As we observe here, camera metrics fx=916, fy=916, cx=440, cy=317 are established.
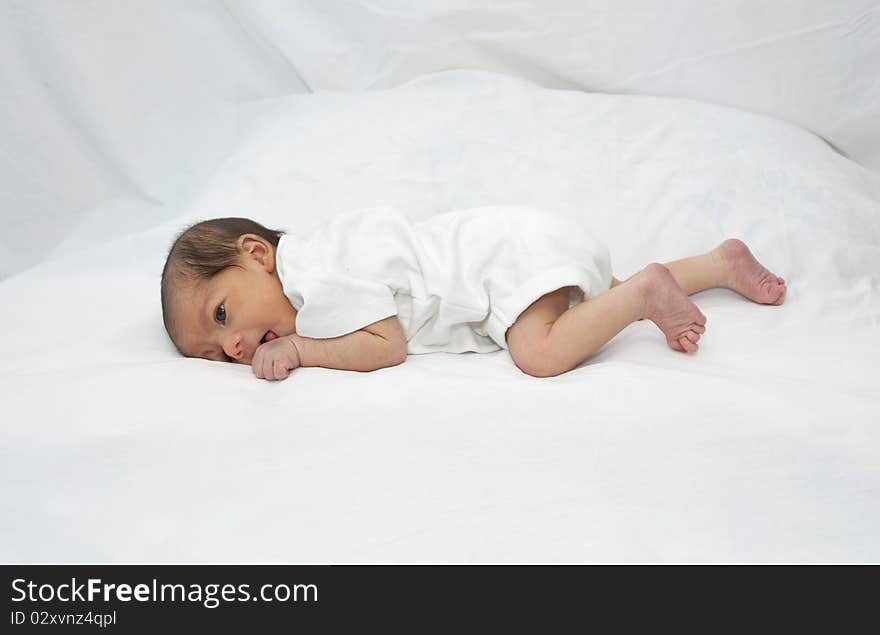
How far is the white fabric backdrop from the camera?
74.1 inches

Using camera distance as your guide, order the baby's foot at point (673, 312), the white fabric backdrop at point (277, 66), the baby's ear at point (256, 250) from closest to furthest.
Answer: the baby's foot at point (673, 312) < the baby's ear at point (256, 250) < the white fabric backdrop at point (277, 66)

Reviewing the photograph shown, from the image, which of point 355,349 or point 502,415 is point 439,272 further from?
point 502,415

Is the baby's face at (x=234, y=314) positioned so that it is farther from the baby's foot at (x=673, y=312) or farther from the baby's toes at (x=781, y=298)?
the baby's toes at (x=781, y=298)

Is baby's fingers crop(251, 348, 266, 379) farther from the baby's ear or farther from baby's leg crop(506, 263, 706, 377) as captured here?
baby's leg crop(506, 263, 706, 377)

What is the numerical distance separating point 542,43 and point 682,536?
1392 mm

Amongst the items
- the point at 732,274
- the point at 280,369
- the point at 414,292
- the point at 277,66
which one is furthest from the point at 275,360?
the point at 277,66

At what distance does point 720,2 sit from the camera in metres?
1.87

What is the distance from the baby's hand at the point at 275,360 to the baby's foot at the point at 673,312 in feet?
1.56

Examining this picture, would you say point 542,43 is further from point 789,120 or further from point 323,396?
point 323,396

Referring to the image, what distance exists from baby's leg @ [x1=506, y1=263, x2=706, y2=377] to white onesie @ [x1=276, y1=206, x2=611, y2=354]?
0.17 ft

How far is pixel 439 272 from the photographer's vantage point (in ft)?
4.26

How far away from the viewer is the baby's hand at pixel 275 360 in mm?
1202
